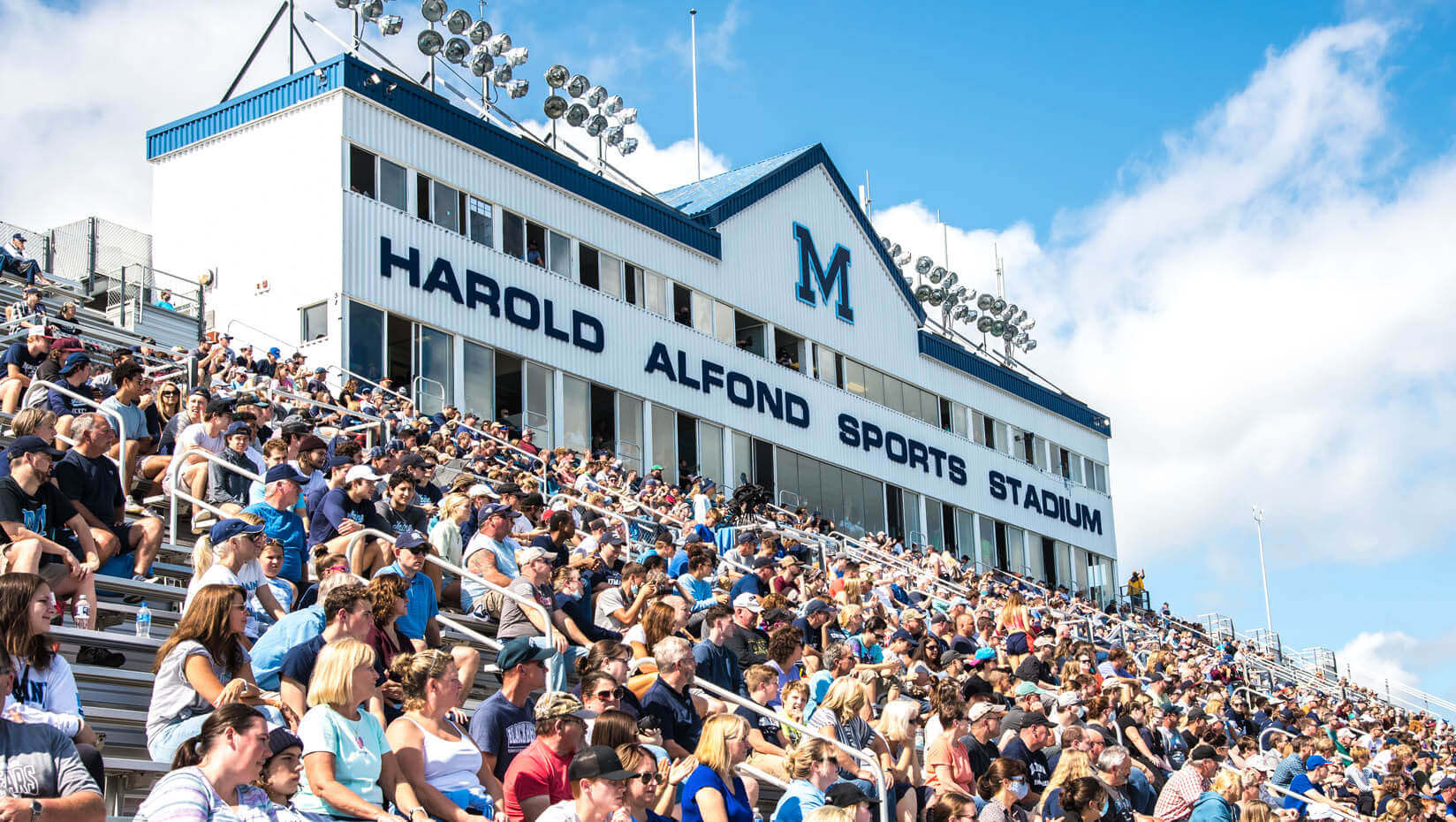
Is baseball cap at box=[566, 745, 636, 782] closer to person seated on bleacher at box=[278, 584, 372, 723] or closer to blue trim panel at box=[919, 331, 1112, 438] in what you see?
person seated on bleacher at box=[278, 584, 372, 723]

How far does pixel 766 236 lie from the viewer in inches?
1307

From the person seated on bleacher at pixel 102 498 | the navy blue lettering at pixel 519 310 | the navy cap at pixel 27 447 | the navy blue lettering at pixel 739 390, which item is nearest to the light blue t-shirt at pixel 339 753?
the navy cap at pixel 27 447

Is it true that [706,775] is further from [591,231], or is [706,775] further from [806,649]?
[591,231]

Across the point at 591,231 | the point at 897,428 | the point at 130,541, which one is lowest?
the point at 130,541

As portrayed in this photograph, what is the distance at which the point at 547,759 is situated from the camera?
707 cm

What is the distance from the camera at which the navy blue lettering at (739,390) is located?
3098cm

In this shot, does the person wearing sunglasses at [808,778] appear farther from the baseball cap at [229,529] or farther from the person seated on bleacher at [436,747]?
the baseball cap at [229,529]

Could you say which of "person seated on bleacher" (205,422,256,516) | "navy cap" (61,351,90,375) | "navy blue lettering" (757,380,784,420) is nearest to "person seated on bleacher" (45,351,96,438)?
"navy cap" (61,351,90,375)

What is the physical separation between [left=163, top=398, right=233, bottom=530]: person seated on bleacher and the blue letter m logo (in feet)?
75.9

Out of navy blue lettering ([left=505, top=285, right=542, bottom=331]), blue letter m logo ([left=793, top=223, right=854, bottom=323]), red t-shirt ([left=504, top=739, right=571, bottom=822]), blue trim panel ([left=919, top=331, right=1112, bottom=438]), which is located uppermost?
blue letter m logo ([left=793, top=223, right=854, bottom=323])

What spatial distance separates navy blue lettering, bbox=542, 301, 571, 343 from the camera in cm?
2700

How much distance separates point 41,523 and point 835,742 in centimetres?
447

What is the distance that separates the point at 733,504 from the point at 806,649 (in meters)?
14.4

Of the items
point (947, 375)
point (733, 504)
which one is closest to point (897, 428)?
point (947, 375)
